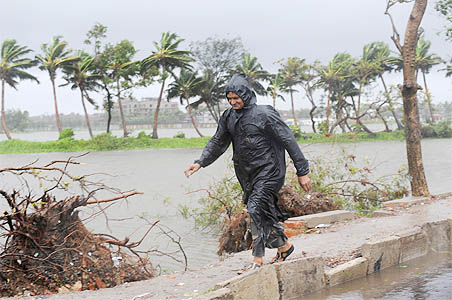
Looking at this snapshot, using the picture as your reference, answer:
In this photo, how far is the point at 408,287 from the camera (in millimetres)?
5371

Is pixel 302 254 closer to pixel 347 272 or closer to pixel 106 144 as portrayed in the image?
pixel 347 272

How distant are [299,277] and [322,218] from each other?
3.20m

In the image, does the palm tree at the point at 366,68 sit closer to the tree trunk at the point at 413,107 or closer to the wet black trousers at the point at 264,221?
the tree trunk at the point at 413,107

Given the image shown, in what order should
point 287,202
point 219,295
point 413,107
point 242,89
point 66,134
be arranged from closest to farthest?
point 219,295
point 242,89
point 287,202
point 413,107
point 66,134

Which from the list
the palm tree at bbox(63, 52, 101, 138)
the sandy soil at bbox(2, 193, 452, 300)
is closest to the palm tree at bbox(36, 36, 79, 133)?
the palm tree at bbox(63, 52, 101, 138)

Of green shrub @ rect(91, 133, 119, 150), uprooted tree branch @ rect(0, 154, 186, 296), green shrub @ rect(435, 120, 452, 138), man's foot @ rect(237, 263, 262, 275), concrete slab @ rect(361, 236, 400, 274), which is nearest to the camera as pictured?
man's foot @ rect(237, 263, 262, 275)

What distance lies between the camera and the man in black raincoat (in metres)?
5.21

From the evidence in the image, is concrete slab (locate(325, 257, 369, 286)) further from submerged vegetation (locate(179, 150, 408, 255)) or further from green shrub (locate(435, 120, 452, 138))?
green shrub (locate(435, 120, 452, 138))

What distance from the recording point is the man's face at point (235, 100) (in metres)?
5.25

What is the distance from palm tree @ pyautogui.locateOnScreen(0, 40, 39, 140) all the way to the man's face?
47.3 meters

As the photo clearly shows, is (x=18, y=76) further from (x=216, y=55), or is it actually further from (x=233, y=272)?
(x=233, y=272)

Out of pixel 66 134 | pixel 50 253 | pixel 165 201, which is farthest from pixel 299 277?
pixel 66 134

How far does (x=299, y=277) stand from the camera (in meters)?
5.14

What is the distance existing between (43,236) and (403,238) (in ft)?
14.4
